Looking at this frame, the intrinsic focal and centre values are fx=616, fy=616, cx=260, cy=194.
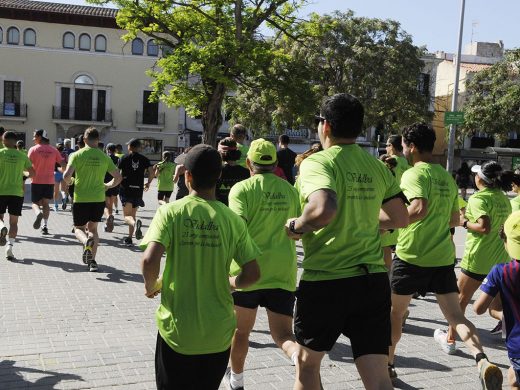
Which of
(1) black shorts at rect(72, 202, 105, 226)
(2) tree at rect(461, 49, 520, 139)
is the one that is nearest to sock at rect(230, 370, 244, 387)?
(1) black shorts at rect(72, 202, 105, 226)

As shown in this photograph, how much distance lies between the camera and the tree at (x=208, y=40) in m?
19.2

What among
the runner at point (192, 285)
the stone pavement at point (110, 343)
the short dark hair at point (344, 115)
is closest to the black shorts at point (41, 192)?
the stone pavement at point (110, 343)

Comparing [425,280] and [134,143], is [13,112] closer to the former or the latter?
[134,143]

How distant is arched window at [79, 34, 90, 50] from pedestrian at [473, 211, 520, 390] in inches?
1788

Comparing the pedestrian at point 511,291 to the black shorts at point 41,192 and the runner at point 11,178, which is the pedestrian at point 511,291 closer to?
the runner at point 11,178

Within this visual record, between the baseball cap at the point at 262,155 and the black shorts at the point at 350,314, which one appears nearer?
the black shorts at the point at 350,314

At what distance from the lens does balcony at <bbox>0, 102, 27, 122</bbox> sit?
44763mm

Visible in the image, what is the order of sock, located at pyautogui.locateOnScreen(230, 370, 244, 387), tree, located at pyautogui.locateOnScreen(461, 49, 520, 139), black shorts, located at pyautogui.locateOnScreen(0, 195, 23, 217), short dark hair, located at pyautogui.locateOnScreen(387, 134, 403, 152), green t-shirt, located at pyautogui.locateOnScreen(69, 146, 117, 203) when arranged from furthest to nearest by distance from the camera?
tree, located at pyautogui.locateOnScreen(461, 49, 520, 139) → black shorts, located at pyautogui.locateOnScreen(0, 195, 23, 217) → green t-shirt, located at pyautogui.locateOnScreen(69, 146, 117, 203) → short dark hair, located at pyautogui.locateOnScreen(387, 134, 403, 152) → sock, located at pyautogui.locateOnScreen(230, 370, 244, 387)

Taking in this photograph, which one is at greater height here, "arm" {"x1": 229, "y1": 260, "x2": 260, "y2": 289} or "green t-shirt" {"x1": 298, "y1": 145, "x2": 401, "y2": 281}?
"green t-shirt" {"x1": 298, "y1": 145, "x2": 401, "y2": 281}

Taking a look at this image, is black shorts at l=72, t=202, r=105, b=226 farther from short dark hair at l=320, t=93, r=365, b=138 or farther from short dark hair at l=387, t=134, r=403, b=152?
short dark hair at l=320, t=93, r=365, b=138

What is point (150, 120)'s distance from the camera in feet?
156

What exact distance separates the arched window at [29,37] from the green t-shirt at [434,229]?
148 feet

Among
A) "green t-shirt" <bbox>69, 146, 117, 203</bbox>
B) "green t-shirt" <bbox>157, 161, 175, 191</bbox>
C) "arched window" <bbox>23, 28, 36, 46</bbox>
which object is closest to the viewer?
"green t-shirt" <bbox>69, 146, 117, 203</bbox>

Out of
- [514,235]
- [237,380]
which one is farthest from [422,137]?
[237,380]
